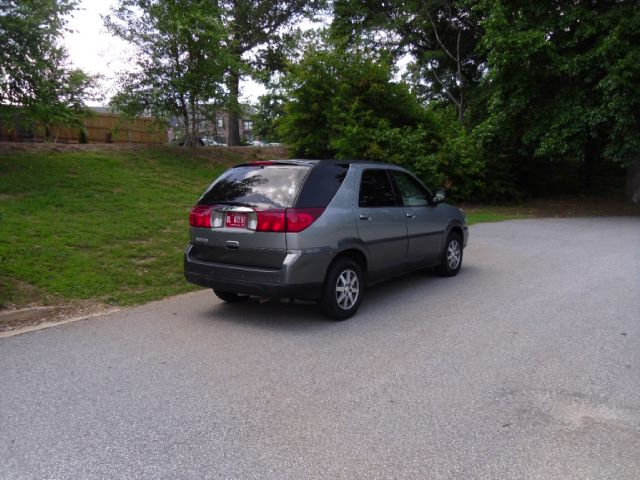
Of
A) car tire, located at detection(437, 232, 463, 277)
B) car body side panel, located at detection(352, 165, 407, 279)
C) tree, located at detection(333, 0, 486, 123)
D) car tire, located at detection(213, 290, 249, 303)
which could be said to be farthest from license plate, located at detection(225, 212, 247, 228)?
tree, located at detection(333, 0, 486, 123)

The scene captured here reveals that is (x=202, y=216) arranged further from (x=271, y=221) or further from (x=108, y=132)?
(x=108, y=132)

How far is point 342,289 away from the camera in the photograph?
5859 mm

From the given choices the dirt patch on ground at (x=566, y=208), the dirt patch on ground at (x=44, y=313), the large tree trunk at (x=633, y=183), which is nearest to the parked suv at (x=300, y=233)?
the dirt patch on ground at (x=44, y=313)

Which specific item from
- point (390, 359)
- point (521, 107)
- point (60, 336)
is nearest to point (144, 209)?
point (60, 336)

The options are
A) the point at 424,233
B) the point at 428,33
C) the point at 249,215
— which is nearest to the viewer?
the point at 249,215

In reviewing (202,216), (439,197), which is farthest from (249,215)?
(439,197)

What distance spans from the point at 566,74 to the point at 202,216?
1634cm

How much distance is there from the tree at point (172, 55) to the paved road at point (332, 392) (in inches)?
502

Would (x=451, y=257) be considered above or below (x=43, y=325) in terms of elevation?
above

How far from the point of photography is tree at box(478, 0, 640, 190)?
15.9m

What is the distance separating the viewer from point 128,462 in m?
3.05

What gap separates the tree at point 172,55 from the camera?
17047 mm

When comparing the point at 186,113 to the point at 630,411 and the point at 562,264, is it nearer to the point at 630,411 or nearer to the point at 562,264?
the point at 562,264

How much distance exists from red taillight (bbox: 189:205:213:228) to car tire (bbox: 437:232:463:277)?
12.2 feet
